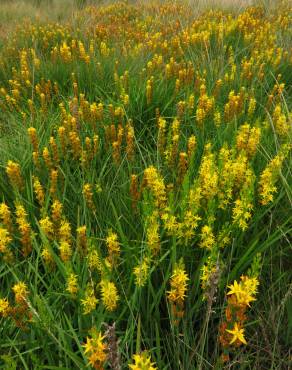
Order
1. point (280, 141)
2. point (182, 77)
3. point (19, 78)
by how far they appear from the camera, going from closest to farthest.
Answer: point (280, 141) → point (182, 77) → point (19, 78)

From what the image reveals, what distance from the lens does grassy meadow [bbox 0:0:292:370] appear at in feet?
4.38

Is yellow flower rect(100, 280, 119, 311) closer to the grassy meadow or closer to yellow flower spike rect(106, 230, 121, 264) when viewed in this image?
the grassy meadow

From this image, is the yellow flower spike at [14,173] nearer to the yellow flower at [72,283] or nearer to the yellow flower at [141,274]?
the yellow flower at [72,283]

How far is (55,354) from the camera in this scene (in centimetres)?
138

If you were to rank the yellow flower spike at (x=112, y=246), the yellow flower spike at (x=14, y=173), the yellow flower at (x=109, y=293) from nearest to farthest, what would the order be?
the yellow flower at (x=109, y=293) < the yellow flower spike at (x=112, y=246) < the yellow flower spike at (x=14, y=173)

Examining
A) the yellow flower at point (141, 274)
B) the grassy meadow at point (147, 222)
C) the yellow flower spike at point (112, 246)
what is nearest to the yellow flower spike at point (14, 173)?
the grassy meadow at point (147, 222)

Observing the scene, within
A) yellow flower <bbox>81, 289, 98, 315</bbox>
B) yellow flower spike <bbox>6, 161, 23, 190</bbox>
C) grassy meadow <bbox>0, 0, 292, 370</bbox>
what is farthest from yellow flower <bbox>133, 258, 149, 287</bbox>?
yellow flower spike <bbox>6, 161, 23, 190</bbox>

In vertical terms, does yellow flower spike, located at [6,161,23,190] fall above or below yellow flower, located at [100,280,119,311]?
above

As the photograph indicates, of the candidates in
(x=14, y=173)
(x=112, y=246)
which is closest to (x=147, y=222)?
(x=112, y=246)

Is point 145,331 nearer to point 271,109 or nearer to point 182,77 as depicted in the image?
point 271,109

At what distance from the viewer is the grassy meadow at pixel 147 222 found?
1.34 m

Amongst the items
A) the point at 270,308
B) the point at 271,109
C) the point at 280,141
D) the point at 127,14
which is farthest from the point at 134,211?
the point at 127,14

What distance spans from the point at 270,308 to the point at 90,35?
4137 mm

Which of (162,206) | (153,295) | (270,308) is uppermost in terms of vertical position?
(162,206)
